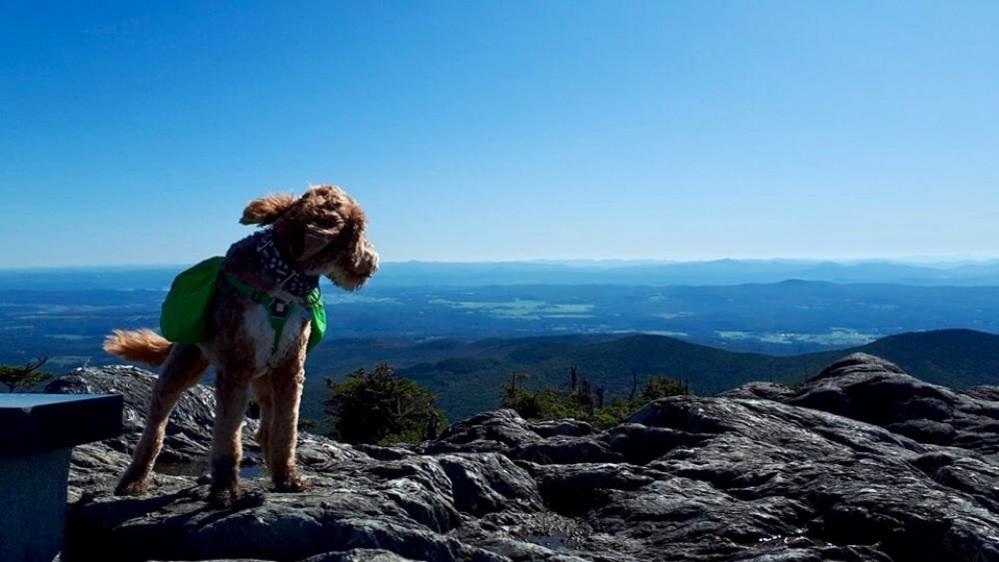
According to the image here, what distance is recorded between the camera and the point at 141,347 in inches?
237

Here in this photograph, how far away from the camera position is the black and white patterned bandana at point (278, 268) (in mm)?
5074

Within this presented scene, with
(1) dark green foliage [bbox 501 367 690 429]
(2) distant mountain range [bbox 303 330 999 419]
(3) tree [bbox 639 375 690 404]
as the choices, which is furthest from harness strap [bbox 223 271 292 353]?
(2) distant mountain range [bbox 303 330 999 419]

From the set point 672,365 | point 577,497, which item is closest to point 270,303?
point 577,497

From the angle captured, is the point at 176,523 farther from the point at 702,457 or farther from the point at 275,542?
the point at 702,457

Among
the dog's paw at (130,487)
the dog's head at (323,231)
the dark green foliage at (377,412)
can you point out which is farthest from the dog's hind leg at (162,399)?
the dark green foliage at (377,412)

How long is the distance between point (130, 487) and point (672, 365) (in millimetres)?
108467

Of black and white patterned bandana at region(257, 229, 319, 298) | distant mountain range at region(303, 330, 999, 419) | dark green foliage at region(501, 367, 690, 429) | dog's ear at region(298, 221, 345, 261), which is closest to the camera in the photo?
dog's ear at region(298, 221, 345, 261)

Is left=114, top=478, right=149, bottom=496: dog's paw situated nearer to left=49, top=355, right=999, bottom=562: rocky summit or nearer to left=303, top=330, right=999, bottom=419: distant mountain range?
left=49, top=355, right=999, bottom=562: rocky summit

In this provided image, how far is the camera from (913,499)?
17.9 feet

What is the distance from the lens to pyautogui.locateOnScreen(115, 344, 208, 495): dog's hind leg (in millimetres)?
5426

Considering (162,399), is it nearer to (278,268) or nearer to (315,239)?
(278,268)

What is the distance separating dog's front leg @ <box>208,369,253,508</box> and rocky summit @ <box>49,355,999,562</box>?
266mm

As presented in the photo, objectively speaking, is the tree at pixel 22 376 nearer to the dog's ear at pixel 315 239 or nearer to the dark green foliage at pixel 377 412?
the dark green foliage at pixel 377 412

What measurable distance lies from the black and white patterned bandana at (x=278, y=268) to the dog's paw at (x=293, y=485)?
1399 millimetres
